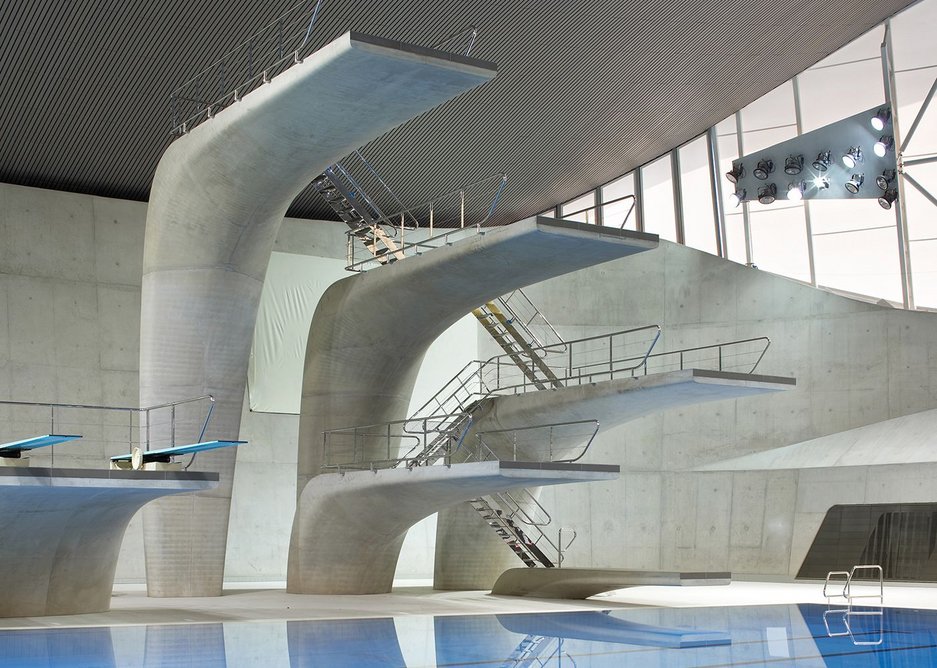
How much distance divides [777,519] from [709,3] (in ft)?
38.4

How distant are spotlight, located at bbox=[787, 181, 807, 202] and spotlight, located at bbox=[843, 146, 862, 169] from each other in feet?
3.06

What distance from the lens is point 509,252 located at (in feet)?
58.1

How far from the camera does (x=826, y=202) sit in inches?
1024

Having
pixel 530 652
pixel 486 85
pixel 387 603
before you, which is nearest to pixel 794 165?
pixel 486 85

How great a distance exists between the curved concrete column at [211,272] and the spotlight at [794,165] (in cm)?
1088

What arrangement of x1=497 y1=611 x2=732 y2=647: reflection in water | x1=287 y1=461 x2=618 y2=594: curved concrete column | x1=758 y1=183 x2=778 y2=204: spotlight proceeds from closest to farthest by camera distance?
1. x1=497 y1=611 x2=732 y2=647: reflection in water
2. x1=287 y1=461 x2=618 y2=594: curved concrete column
3. x1=758 y1=183 x2=778 y2=204: spotlight

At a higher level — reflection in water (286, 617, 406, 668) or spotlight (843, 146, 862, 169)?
spotlight (843, 146, 862, 169)

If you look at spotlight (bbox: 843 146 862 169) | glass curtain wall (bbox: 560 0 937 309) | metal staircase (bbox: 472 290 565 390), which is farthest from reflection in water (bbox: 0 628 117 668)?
spotlight (bbox: 843 146 862 169)

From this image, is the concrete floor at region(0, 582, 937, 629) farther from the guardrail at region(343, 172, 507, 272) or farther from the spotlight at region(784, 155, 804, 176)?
the guardrail at region(343, 172, 507, 272)

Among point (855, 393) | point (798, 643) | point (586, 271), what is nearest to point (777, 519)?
point (855, 393)

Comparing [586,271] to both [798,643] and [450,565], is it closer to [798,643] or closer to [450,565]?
[450,565]

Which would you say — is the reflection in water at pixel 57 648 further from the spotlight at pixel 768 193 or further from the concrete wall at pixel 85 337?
the spotlight at pixel 768 193

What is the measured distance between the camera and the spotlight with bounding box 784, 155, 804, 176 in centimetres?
2311

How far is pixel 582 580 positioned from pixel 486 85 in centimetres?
1133
